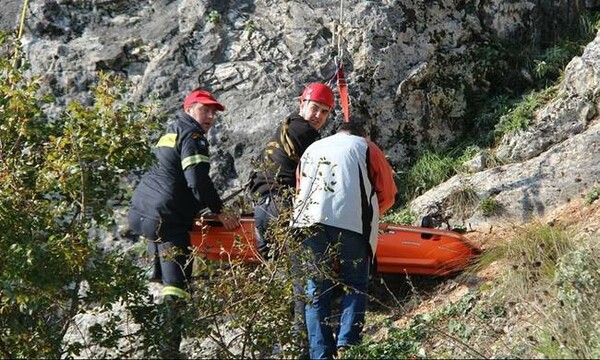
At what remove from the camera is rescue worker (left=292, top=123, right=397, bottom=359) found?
6.59 m

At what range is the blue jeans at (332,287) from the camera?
6570 millimetres

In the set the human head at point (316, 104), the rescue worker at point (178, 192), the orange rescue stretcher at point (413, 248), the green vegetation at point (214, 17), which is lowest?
the orange rescue stretcher at point (413, 248)

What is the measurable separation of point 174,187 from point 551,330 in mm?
2815

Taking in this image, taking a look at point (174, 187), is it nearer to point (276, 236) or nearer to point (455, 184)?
point (276, 236)

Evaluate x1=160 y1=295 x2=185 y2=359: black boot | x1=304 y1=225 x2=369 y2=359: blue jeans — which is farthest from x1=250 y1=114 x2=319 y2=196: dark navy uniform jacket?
x1=160 y1=295 x2=185 y2=359: black boot

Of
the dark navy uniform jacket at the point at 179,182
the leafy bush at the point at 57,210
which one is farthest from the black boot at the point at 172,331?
the dark navy uniform jacket at the point at 179,182

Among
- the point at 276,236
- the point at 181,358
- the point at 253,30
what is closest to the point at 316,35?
the point at 253,30

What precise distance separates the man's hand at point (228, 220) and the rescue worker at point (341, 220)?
0.81 metres

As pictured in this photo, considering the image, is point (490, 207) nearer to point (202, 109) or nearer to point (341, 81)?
point (341, 81)

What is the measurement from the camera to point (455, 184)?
8.88m

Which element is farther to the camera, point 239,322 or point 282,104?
point 282,104

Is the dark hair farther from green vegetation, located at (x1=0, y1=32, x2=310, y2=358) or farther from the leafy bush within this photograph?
the leafy bush

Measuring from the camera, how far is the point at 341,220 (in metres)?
6.75

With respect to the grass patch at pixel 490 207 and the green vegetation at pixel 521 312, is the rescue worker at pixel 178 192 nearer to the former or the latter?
the green vegetation at pixel 521 312
